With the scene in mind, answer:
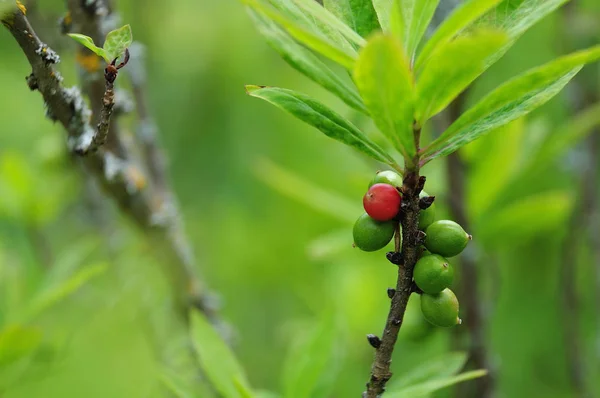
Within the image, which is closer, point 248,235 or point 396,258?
point 396,258

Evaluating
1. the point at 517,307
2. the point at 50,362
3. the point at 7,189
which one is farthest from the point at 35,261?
the point at 517,307

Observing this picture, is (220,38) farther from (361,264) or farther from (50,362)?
(50,362)

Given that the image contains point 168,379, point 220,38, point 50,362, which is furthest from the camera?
point 220,38

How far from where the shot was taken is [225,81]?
212cm

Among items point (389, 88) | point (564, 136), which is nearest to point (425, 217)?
point (389, 88)

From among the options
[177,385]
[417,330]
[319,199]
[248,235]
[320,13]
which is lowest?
[177,385]

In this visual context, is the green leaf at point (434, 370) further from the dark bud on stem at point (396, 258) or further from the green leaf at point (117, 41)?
the green leaf at point (117, 41)

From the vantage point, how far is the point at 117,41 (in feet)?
1.50

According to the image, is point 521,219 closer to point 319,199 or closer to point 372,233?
point 319,199

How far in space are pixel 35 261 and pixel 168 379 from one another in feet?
2.18

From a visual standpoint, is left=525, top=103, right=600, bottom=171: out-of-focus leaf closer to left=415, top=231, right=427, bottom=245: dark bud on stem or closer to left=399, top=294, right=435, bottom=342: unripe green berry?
left=399, top=294, right=435, bottom=342: unripe green berry

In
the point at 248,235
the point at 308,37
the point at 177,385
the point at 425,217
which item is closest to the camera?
the point at 308,37

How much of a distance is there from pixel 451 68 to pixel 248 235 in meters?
1.52

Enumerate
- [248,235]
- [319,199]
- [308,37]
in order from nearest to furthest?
[308,37], [319,199], [248,235]
